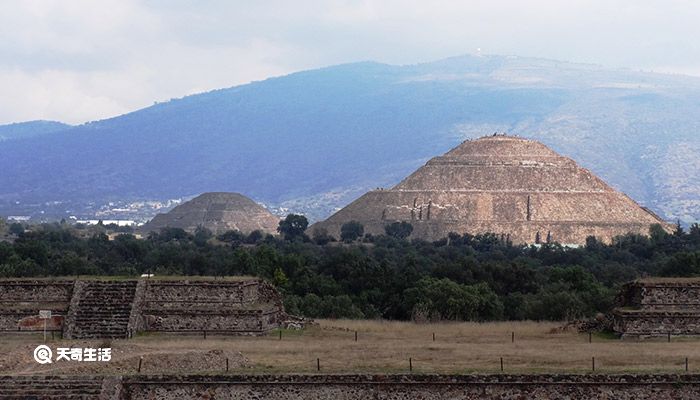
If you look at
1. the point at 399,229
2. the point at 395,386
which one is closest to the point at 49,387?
the point at 395,386

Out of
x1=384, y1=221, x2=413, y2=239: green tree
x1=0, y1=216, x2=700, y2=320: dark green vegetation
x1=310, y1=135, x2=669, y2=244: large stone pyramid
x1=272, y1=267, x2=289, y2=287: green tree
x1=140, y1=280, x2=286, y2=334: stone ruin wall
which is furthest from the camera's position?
x1=310, y1=135, x2=669, y2=244: large stone pyramid

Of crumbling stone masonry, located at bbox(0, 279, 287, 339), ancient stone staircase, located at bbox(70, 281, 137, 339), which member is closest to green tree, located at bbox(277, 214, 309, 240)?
crumbling stone masonry, located at bbox(0, 279, 287, 339)

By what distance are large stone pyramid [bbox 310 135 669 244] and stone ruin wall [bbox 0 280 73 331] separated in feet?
400

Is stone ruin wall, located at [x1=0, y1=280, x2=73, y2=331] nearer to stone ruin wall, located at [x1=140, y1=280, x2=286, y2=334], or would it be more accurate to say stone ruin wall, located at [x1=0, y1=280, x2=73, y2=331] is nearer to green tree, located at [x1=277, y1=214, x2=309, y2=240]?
stone ruin wall, located at [x1=140, y1=280, x2=286, y2=334]

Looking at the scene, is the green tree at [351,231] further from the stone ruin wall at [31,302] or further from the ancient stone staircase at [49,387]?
the ancient stone staircase at [49,387]

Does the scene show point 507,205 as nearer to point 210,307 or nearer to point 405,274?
Result: point 405,274

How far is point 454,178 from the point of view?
19575 cm

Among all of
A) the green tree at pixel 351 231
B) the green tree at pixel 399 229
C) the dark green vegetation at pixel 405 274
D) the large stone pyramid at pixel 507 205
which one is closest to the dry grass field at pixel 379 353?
the dark green vegetation at pixel 405 274

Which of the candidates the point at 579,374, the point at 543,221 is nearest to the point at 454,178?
the point at 543,221

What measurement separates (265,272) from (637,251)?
1927 inches

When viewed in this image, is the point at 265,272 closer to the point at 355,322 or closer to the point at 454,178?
the point at 355,322

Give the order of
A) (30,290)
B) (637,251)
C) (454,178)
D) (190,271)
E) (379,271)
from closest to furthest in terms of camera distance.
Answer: (30,290)
(379,271)
(190,271)
(637,251)
(454,178)

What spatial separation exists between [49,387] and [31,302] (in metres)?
15.3

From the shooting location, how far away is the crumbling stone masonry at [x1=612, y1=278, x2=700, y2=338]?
49406mm
